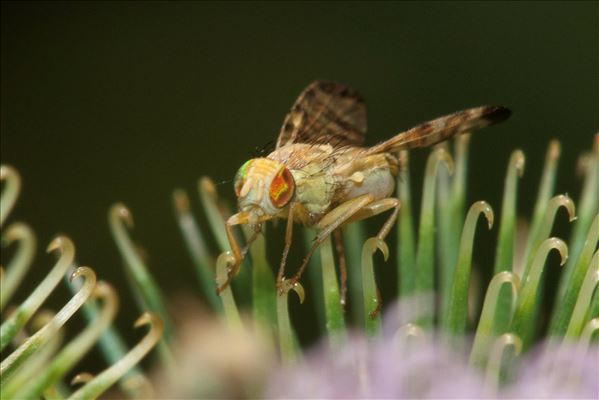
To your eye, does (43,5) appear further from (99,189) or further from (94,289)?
(94,289)

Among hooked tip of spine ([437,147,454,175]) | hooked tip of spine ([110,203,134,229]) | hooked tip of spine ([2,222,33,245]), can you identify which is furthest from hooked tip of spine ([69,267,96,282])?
hooked tip of spine ([437,147,454,175])

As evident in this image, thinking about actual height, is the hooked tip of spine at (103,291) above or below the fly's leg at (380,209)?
above

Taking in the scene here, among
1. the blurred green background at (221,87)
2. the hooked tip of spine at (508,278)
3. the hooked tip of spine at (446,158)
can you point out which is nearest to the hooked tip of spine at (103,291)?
the hooked tip of spine at (508,278)

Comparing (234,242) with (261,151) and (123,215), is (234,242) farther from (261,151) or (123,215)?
(123,215)

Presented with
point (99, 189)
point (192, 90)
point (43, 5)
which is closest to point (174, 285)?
point (99, 189)

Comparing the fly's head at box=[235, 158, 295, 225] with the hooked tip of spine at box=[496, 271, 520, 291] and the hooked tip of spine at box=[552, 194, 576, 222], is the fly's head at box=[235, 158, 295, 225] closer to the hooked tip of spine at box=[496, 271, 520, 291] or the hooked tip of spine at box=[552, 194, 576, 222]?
the hooked tip of spine at box=[496, 271, 520, 291]

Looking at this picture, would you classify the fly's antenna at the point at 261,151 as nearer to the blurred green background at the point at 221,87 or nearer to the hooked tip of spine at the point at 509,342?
the hooked tip of spine at the point at 509,342

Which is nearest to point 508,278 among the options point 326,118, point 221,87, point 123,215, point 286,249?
point 286,249
